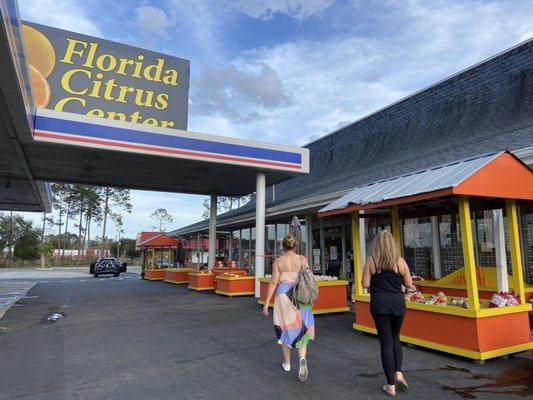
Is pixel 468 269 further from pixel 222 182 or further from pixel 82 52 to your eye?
pixel 82 52

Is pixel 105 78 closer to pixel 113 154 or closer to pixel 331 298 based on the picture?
pixel 113 154

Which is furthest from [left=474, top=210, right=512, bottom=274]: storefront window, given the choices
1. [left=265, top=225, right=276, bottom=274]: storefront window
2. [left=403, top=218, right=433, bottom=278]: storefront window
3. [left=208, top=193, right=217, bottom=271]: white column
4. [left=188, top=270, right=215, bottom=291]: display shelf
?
[left=208, top=193, right=217, bottom=271]: white column

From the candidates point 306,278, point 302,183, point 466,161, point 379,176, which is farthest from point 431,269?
point 302,183

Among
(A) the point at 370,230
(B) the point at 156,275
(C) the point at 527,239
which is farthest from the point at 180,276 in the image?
(C) the point at 527,239

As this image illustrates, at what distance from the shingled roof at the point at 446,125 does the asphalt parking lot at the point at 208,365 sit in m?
4.61

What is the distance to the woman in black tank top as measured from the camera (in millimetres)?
4336

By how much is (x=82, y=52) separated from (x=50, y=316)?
30.2 feet

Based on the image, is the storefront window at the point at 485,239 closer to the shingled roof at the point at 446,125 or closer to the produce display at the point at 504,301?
the shingled roof at the point at 446,125

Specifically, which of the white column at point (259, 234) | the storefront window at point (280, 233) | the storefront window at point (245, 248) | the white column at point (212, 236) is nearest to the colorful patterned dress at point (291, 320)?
the white column at point (259, 234)

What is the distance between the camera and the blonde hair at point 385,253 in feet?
14.9

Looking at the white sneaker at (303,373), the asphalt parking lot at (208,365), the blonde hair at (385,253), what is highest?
the blonde hair at (385,253)

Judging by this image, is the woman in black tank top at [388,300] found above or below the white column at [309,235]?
below

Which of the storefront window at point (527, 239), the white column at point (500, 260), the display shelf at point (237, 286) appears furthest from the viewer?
the display shelf at point (237, 286)

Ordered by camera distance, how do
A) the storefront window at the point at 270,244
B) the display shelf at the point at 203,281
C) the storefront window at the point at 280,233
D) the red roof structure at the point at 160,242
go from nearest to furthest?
the display shelf at the point at 203,281 < the storefront window at the point at 280,233 < the storefront window at the point at 270,244 < the red roof structure at the point at 160,242
